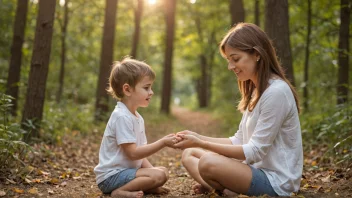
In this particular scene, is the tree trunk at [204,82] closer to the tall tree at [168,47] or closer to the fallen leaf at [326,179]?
the tall tree at [168,47]

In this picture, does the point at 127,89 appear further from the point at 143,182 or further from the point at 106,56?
the point at 106,56

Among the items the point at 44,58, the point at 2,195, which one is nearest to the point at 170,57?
the point at 44,58

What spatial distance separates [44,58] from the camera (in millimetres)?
6285

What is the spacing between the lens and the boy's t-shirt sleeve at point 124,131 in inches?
149

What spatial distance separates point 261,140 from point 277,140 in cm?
20

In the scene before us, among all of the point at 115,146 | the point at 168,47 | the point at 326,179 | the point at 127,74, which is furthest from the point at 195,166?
the point at 168,47

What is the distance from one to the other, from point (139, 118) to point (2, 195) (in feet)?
4.99

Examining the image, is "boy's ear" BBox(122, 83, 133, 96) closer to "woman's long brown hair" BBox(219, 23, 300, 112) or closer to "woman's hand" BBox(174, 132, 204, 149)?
"woman's hand" BBox(174, 132, 204, 149)

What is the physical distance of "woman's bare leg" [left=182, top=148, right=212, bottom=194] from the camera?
13.2ft

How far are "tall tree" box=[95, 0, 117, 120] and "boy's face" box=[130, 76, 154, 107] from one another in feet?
21.7

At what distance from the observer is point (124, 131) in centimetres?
381

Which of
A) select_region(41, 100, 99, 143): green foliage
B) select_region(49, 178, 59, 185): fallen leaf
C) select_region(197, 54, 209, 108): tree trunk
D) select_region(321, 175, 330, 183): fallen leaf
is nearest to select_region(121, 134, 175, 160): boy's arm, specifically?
select_region(49, 178, 59, 185): fallen leaf

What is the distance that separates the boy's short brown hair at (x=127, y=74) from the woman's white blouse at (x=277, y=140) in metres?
1.19

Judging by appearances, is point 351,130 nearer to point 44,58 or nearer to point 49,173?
point 49,173
